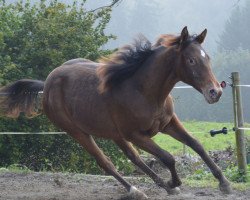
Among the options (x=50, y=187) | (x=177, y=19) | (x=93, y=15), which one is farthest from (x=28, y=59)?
(x=177, y=19)

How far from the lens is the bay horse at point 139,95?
6.24 metres

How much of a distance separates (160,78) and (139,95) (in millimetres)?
300

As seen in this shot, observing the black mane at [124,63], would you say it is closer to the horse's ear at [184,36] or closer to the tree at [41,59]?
the horse's ear at [184,36]

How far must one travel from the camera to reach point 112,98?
6805 mm

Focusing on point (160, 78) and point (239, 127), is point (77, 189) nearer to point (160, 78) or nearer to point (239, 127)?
point (160, 78)

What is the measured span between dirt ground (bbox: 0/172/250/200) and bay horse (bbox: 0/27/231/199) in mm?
281

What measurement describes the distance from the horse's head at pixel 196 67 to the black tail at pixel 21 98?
307cm

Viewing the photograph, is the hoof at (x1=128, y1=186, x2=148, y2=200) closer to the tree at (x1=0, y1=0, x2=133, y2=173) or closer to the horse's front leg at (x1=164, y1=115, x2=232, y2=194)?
the horse's front leg at (x1=164, y1=115, x2=232, y2=194)

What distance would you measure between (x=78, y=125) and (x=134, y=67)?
1207 mm

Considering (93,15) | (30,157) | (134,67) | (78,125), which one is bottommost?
(30,157)

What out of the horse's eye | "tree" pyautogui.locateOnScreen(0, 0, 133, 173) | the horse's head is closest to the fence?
the horse's head

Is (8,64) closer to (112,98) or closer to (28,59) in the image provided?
(28,59)

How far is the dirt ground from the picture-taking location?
7043 mm

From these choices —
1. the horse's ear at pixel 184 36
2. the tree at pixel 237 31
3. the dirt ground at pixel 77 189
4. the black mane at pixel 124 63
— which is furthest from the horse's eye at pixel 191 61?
the tree at pixel 237 31
